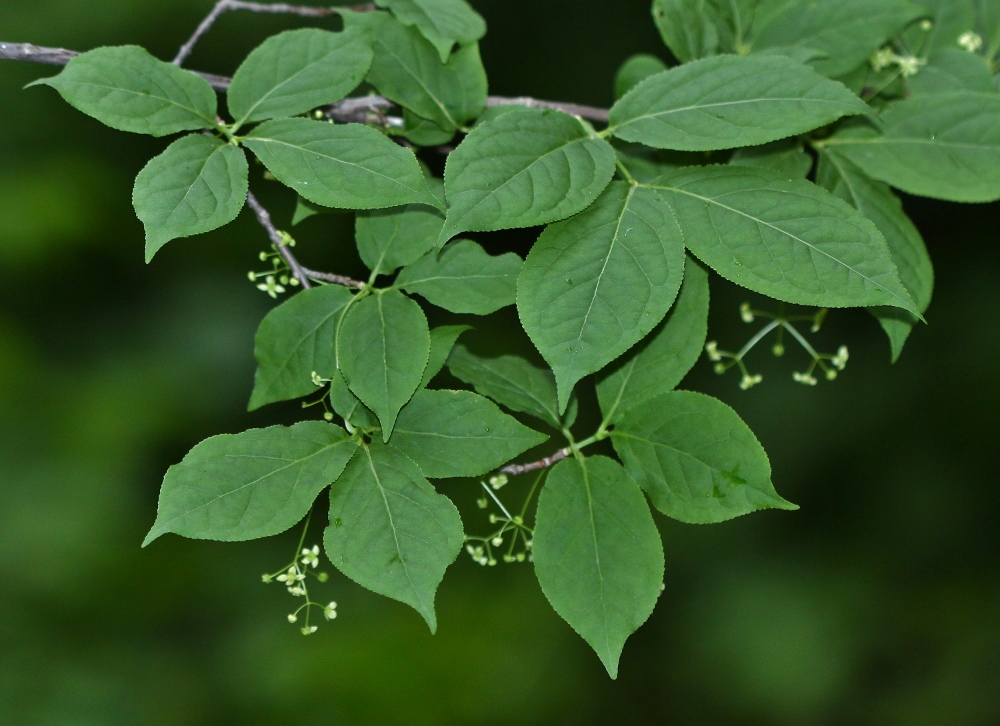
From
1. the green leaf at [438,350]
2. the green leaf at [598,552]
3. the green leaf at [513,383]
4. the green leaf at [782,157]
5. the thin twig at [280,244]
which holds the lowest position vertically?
the green leaf at [598,552]

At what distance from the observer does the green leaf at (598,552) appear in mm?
1234

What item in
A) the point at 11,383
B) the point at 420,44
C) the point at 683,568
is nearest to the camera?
the point at 420,44

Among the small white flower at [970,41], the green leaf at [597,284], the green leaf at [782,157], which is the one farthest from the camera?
the small white flower at [970,41]

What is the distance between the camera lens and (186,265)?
3518mm

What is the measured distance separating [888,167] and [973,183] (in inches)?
5.9

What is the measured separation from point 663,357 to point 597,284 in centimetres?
28

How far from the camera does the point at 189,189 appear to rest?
1.22m

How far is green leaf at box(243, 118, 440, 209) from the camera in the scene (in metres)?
1.23

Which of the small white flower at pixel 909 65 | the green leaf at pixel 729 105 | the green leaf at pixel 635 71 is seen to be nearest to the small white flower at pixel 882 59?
the small white flower at pixel 909 65

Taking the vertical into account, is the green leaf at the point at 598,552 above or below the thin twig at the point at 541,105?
below

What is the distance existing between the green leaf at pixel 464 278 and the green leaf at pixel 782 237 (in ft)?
0.95

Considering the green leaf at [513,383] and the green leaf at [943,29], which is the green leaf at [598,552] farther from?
the green leaf at [943,29]

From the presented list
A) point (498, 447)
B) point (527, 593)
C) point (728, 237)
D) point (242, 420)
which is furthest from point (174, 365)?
point (728, 237)

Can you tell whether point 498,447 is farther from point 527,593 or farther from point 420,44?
point 527,593
